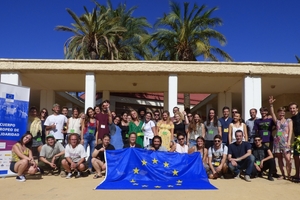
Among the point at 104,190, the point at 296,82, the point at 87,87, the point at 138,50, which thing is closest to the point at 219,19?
the point at 138,50

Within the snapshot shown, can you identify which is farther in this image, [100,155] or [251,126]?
[251,126]

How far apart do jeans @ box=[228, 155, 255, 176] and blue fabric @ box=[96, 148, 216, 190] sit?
35.6 inches

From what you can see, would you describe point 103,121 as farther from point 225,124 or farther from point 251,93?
point 251,93

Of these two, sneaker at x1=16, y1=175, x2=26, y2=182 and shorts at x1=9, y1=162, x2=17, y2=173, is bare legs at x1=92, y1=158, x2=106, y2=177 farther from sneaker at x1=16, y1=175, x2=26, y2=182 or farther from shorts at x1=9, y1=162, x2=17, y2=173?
shorts at x1=9, y1=162, x2=17, y2=173

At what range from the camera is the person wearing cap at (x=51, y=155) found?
692 centimetres

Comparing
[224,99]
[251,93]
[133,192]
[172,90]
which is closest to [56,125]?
[133,192]

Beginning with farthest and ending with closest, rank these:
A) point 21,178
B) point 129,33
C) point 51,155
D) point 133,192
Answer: point 129,33, point 51,155, point 21,178, point 133,192

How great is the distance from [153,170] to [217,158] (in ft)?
5.23

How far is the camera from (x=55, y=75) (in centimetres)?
1006

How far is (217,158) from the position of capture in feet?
22.2

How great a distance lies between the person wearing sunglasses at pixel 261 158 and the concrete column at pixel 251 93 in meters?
2.32

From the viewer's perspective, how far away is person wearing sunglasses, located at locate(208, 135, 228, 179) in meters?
6.61

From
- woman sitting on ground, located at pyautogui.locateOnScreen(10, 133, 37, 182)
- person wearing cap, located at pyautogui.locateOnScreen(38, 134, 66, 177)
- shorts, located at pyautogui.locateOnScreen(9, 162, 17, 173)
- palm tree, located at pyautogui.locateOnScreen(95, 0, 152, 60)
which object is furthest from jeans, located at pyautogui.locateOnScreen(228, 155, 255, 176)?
palm tree, located at pyautogui.locateOnScreen(95, 0, 152, 60)

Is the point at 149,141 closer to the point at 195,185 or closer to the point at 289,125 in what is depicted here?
the point at 195,185
